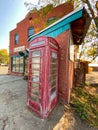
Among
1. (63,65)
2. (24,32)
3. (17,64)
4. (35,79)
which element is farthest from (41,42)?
(17,64)

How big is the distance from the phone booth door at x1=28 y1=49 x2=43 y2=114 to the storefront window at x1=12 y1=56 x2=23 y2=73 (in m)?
11.8

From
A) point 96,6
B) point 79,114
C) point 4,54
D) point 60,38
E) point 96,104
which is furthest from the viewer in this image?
point 4,54

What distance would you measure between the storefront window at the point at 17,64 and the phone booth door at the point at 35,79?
38.8 feet

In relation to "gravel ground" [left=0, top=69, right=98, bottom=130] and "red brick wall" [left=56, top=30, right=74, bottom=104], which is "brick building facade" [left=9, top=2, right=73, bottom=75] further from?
"gravel ground" [left=0, top=69, right=98, bottom=130]

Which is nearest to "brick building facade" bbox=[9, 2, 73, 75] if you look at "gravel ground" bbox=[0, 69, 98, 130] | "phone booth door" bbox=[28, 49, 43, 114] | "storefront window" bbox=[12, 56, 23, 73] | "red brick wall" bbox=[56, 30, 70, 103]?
"storefront window" bbox=[12, 56, 23, 73]

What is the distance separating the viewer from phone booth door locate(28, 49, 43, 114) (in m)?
4.59

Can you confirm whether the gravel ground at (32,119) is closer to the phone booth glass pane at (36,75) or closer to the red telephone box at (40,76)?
the red telephone box at (40,76)

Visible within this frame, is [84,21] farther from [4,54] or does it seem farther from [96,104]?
[4,54]

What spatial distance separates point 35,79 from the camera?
4.89 m

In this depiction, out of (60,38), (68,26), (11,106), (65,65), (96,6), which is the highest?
(96,6)

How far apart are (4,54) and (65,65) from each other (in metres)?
69.5

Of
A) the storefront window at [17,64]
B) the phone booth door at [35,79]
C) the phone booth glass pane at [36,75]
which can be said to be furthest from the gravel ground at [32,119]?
the storefront window at [17,64]

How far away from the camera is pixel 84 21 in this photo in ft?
18.4

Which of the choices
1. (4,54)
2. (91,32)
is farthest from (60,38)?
(4,54)
